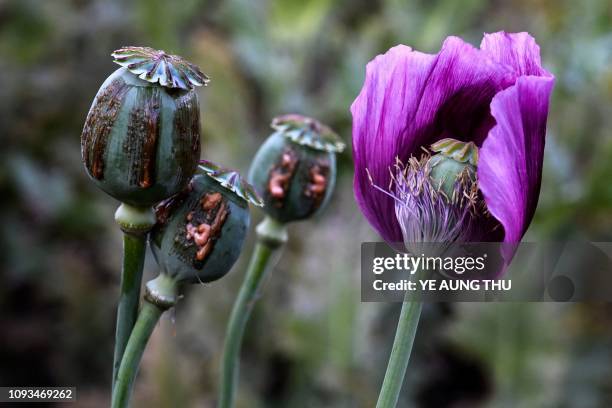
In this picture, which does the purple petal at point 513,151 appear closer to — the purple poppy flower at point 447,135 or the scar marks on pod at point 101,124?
the purple poppy flower at point 447,135

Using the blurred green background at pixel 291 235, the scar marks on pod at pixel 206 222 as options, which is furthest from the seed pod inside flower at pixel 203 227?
the blurred green background at pixel 291 235

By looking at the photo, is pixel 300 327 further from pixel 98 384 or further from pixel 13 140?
pixel 13 140

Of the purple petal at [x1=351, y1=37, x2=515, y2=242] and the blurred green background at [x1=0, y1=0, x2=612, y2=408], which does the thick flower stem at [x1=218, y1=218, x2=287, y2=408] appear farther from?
the blurred green background at [x1=0, y1=0, x2=612, y2=408]

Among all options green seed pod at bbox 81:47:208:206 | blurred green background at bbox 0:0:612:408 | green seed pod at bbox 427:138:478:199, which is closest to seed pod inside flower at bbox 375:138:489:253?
green seed pod at bbox 427:138:478:199

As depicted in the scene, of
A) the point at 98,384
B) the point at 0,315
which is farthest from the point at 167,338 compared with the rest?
the point at 0,315

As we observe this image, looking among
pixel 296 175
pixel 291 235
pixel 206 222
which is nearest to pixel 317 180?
pixel 296 175

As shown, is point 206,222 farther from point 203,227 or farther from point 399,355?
point 399,355
